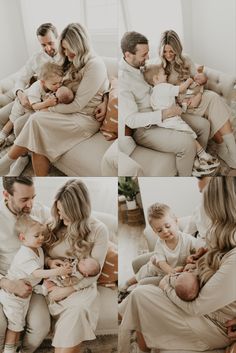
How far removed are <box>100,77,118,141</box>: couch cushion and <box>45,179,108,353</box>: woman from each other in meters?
0.25

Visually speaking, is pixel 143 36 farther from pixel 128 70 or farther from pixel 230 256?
pixel 230 256

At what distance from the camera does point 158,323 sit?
2275 mm

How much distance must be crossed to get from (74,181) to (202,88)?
2.23 feet

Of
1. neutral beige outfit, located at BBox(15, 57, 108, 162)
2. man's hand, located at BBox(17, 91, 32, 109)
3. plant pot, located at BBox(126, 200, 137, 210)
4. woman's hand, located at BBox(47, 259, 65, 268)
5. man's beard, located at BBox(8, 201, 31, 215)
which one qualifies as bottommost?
woman's hand, located at BBox(47, 259, 65, 268)

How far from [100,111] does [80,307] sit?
33.6 inches

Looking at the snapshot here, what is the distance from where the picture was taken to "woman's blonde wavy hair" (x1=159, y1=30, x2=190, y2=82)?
221 cm

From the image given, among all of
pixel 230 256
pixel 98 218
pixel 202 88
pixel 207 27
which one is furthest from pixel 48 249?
pixel 207 27

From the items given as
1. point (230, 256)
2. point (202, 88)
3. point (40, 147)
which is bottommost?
point (230, 256)

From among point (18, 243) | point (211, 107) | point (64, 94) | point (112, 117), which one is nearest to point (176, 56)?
point (211, 107)

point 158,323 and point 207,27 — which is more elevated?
point 207,27

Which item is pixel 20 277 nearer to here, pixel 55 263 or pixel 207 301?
pixel 55 263

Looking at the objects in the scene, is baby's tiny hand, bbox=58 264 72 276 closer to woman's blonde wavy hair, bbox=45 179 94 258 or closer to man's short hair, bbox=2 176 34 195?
woman's blonde wavy hair, bbox=45 179 94 258

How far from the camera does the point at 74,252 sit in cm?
229

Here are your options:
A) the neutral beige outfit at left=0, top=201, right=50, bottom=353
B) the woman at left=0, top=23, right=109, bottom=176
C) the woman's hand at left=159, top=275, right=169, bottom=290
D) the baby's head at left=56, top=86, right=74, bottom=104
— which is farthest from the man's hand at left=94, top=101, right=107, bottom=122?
the woman's hand at left=159, top=275, right=169, bottom=290
